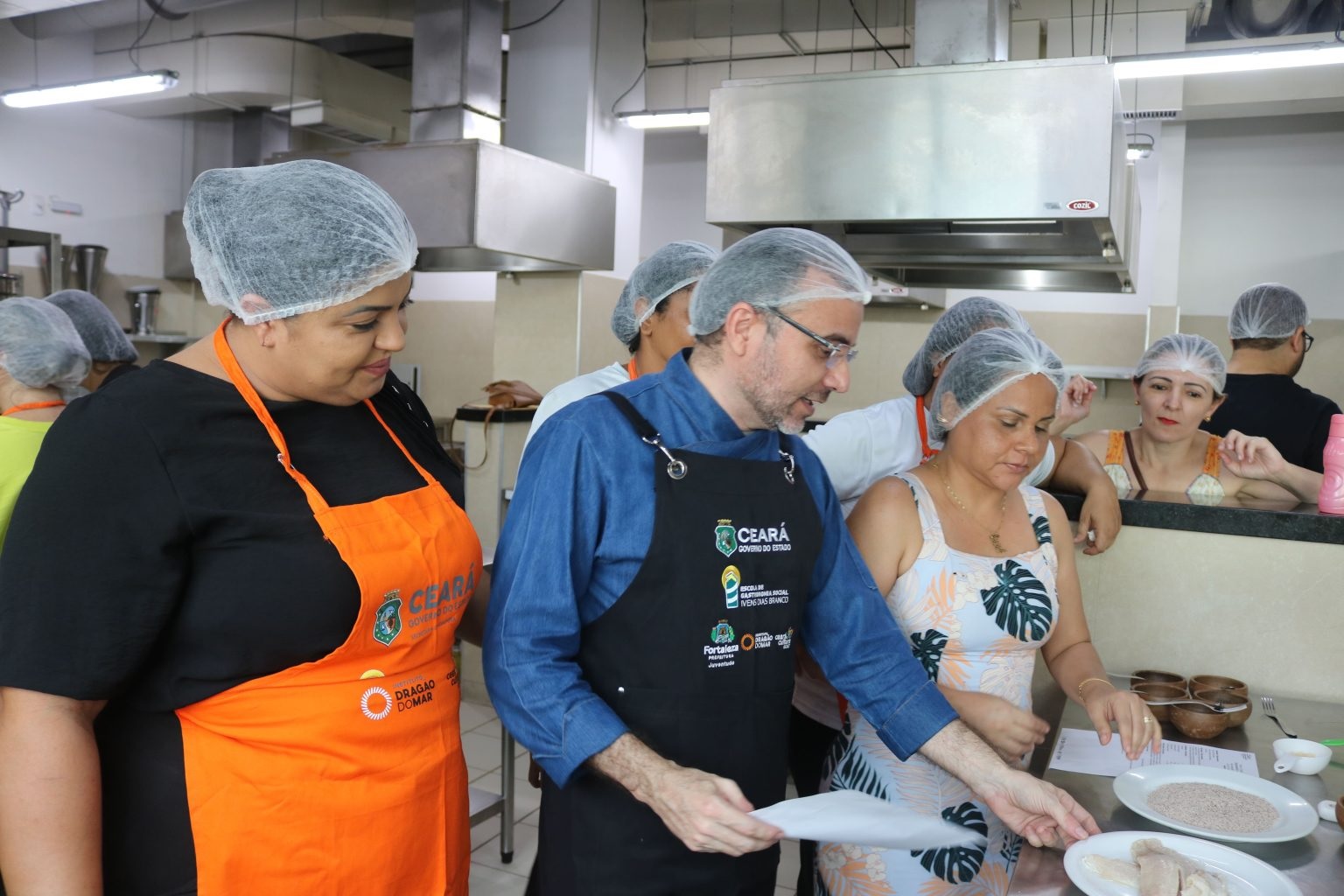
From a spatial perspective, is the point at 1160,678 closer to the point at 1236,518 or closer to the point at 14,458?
the point at 1236,518

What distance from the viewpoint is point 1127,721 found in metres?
1.64

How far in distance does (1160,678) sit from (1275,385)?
208cm

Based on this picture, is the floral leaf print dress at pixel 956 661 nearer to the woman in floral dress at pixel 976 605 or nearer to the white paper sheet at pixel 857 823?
the woman in floral dress at pixel 976 605

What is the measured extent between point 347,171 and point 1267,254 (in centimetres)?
708

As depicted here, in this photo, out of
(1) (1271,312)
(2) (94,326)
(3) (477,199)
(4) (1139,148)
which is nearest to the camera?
(1) (1271,312)

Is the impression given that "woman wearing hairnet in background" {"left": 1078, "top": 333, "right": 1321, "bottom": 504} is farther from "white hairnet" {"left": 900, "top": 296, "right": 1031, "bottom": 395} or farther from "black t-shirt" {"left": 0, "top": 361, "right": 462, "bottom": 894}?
"black t-shirt" {"left": 0, "top": 361, "right": 462, "bottom": 894}

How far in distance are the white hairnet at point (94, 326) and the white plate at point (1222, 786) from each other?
3.53 m

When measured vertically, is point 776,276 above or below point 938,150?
below

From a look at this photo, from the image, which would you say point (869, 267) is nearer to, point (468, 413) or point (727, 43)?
point (468, 413)

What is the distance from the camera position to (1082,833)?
137 cm

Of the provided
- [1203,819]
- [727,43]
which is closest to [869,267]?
[1203,819]

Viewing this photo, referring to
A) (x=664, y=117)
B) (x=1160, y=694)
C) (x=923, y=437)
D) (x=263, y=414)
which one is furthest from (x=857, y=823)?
(x=664, y=117)

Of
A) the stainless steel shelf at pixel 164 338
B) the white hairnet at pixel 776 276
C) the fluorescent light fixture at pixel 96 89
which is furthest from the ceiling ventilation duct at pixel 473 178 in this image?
the stainless steel shelf at pixel 164 338

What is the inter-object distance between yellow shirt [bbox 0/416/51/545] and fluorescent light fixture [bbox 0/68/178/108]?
392 centimetres
